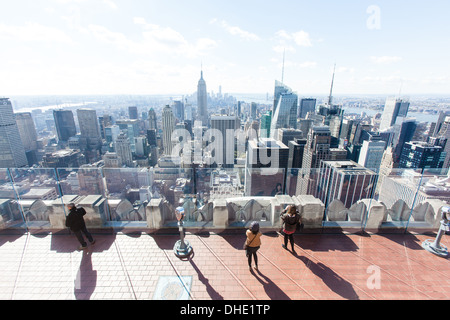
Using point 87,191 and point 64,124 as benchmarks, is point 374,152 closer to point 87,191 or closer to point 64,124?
point 87,191

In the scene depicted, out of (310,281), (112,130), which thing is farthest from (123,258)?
(112,130)

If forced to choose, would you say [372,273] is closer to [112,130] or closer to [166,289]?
[166,289]

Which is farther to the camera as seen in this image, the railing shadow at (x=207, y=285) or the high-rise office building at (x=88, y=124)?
the high-rise office building at (x=88, y=124)

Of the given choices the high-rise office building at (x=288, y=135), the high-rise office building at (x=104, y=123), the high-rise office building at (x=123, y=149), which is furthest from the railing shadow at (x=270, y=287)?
the high-rise office building at (x=104, y=123)

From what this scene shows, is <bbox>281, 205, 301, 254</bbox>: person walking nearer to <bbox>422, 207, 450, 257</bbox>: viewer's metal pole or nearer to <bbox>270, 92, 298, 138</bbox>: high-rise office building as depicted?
<bbox>422, 207, 450, 257</bbox>: viewer's metal pole

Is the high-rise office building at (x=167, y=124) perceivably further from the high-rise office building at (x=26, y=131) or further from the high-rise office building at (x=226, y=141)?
the high-rise office building at (x=26, y=131)
